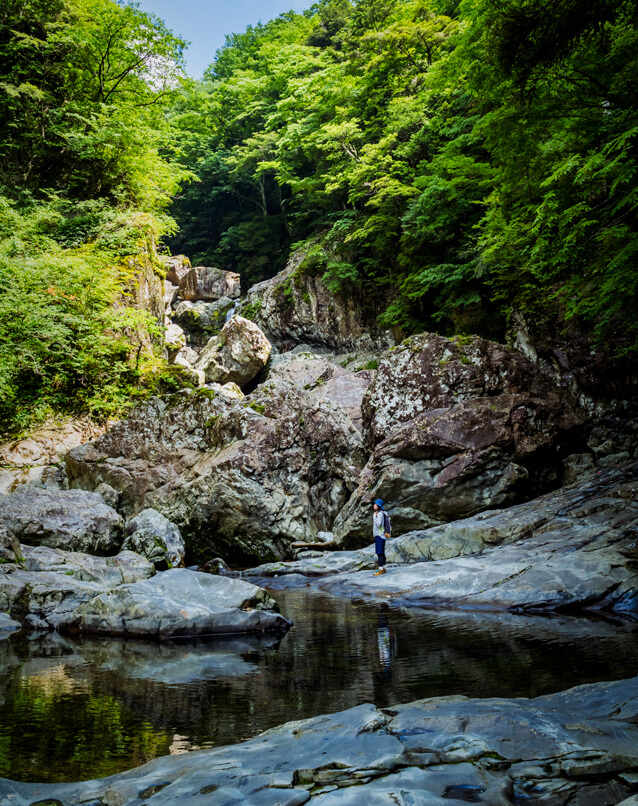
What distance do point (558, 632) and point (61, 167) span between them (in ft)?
84.6

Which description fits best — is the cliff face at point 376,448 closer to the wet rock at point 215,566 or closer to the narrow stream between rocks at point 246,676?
the wet rock at point 215,566

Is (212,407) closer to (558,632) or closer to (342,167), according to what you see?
(558,632)

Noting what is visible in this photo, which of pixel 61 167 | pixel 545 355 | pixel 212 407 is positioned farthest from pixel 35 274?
pixel 545 355

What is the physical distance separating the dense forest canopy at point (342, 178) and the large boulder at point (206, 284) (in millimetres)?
6020

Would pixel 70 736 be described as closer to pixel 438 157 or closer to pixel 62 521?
pixel 62 521

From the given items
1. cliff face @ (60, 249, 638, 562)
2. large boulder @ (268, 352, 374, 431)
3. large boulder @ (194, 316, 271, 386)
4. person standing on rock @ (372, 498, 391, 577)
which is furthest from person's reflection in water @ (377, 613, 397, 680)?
large boulder @ (194, 316, 271, 386)

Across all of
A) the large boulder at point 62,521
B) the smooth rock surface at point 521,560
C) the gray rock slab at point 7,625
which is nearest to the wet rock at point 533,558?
the smooth rock surface at point 521,560

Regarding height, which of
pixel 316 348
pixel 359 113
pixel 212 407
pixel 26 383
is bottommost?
pixel 212 407

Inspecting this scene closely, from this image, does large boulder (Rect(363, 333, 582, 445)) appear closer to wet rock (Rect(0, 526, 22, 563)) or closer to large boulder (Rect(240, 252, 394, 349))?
wet rock (Rect(0, 526, 22, 563))

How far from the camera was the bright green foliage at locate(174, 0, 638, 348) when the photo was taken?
720 centimetres

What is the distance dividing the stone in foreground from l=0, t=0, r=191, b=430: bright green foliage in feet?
38.7

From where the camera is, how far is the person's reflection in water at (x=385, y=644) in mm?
5031

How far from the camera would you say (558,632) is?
6.04 m

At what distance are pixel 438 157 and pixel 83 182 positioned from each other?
1548cm
